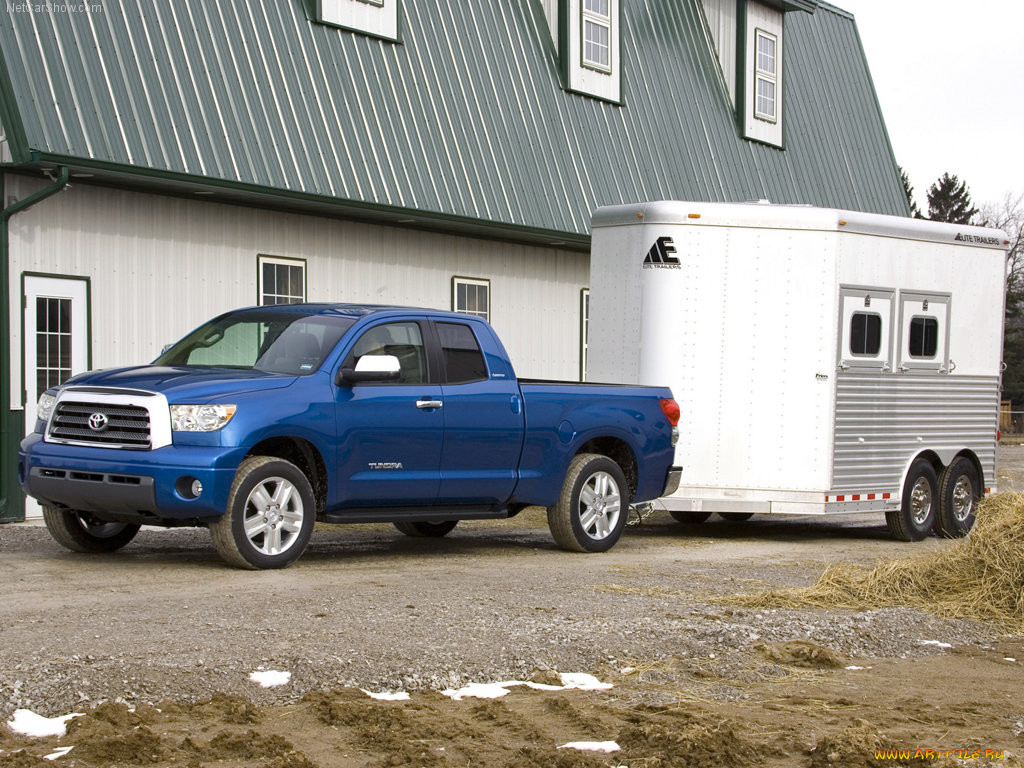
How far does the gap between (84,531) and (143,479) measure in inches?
67.5

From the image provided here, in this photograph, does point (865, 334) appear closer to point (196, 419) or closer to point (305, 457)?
point (305, 457)

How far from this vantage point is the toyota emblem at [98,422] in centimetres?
1021

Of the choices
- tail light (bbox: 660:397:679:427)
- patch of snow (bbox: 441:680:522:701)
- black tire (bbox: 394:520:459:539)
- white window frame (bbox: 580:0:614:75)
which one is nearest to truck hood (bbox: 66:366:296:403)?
black tire (bbox: 394:520:459:539)

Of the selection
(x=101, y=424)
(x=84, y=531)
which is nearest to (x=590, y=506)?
(x=84, y=531)

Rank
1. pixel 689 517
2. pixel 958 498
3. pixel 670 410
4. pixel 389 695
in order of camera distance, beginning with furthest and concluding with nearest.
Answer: pixel 689 517 < pixel 958 498 < pixel 670 410 < pixel 389 695

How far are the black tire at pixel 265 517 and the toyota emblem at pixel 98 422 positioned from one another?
1021 mm

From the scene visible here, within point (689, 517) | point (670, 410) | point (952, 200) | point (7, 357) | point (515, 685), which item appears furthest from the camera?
point (952, 200)

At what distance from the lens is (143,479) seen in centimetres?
990

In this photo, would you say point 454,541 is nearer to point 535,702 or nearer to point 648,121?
point 535,702

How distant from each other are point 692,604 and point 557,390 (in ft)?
10.9

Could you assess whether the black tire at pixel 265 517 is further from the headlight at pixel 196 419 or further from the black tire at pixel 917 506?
the black tire at pixel 917 506

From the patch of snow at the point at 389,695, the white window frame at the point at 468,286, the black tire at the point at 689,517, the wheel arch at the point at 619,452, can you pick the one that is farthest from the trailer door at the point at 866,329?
the patch of snow at the point at 389,695

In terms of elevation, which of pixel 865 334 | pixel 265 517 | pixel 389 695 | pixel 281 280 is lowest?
pixel 389 695

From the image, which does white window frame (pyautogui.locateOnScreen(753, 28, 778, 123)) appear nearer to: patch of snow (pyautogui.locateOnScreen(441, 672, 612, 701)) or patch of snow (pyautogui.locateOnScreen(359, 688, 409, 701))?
patch of snow (pyautogui.locateOnScreen(441, 672, 612, 701))
